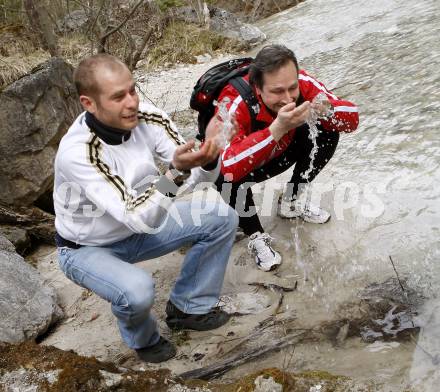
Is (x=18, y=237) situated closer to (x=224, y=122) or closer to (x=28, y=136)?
(x=28, y=136)

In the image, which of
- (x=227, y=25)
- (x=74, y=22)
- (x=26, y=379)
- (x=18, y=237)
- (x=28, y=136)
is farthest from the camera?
(x=74, y=22)

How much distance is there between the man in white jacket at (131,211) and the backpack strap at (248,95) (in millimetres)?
397

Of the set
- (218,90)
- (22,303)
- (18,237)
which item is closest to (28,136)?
(18,237)

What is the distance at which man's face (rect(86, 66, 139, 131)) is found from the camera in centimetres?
248

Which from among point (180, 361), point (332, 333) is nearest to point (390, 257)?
point (332, 333)

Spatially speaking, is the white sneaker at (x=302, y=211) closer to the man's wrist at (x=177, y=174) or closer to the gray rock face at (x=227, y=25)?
the man's wrist at (x=177, y=174)

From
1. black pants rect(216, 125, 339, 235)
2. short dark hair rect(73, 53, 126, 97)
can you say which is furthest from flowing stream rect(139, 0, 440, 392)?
short dark hair rect(73, 53, 126, 97)

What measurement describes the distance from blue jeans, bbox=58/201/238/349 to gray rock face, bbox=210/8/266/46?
6537mm

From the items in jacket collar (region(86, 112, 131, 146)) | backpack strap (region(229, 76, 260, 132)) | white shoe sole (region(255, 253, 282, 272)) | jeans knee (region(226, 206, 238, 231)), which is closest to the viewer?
jacket collar (region(86, 112, 131, 146))

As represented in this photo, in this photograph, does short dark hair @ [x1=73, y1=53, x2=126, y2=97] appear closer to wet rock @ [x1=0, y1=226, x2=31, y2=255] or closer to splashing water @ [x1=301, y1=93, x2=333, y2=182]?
splashing water @ [x1=301, y1=93, x2=333, y2=182]

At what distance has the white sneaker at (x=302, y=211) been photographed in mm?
3592

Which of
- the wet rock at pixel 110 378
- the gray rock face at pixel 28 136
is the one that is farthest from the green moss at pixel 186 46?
the wet rock at pixel 110 378

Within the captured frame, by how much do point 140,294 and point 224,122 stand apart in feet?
3.29

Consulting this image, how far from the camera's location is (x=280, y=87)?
2912 millimetres
